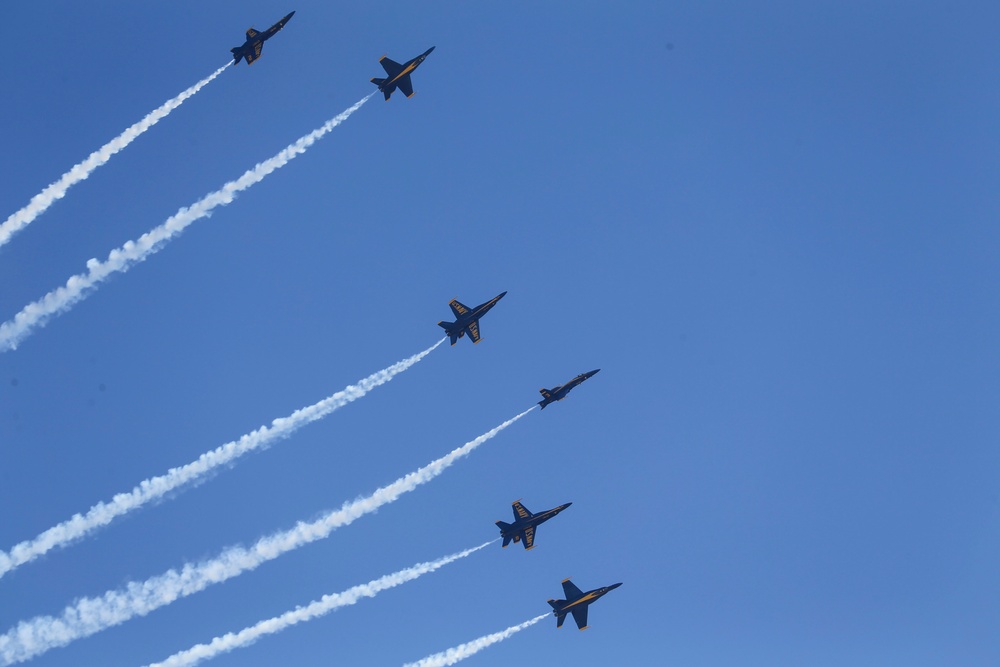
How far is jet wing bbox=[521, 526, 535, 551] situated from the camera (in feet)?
301

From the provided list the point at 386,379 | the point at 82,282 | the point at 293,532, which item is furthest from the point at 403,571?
the point at 82,282

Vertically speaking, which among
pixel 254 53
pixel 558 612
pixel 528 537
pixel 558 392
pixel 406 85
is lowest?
pixel 558 612

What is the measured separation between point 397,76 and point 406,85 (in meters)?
1.21

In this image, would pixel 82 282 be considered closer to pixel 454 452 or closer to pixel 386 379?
pixel 386 379

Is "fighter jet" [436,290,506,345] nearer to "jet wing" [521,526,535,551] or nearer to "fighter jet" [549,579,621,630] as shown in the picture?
"jet wing" [521,526,535,551]

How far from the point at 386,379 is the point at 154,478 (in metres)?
21.3

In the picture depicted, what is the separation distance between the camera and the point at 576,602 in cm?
9325

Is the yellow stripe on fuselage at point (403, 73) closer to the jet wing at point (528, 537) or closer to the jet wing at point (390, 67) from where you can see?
the jet wing at point (390, 67)

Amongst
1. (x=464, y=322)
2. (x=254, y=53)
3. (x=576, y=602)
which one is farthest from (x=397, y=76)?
(x=576, y=602)

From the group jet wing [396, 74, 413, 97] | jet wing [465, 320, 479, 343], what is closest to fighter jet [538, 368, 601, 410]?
jet wing [465, 320, 479, 343]

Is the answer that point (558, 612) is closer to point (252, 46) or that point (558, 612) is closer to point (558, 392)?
point (558, 392)

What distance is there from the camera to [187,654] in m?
78.6

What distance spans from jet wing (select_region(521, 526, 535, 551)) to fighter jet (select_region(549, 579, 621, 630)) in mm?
5216

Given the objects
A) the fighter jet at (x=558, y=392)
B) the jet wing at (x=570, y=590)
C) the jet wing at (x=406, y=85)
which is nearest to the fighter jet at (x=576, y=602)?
the jet wing at (x=570, y=590)
